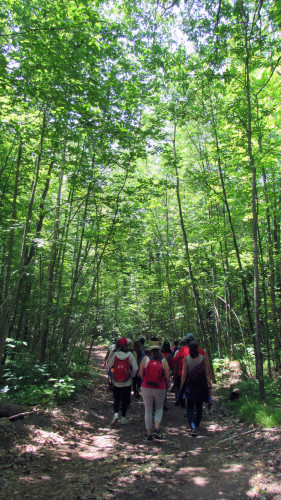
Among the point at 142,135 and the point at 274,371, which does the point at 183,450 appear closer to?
the point at 142,135

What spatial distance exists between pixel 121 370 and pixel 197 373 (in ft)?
5.05

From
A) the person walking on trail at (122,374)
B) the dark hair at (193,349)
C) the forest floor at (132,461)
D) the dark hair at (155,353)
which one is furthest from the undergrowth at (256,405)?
the person walking on trail at (122,374)

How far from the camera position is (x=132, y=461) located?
388cm

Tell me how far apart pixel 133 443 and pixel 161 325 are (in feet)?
46.5

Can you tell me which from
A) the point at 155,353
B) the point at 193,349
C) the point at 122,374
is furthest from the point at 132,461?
the point at 193,349

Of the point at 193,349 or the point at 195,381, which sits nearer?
the point at 195,381

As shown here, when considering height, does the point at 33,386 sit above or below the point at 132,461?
above

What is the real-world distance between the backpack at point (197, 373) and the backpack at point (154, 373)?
59cm

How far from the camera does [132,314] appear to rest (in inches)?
683

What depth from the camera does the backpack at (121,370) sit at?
549 cm

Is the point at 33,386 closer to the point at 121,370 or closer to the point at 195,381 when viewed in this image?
the point at 121,370

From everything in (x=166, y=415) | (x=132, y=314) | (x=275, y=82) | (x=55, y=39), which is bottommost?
(x=166, y=415)

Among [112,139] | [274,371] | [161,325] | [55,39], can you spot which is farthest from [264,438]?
[161,325]

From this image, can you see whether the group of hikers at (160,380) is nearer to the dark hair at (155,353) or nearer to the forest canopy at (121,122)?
the dark hair at (155,353)
